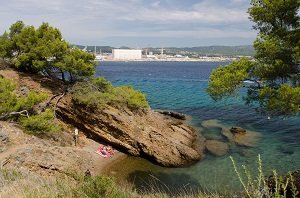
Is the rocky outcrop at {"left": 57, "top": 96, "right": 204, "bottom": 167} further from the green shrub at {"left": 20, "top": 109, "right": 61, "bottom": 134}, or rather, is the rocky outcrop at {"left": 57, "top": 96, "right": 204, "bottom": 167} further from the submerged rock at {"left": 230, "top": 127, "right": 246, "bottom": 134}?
the submerged rock at {"left": 230, "top": 127, "right": 246, "bottom": 134}

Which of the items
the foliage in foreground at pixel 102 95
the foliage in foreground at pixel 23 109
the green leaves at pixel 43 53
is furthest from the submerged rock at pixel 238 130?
the foliage in foreground at pixel 23 109

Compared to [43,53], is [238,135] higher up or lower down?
lower down

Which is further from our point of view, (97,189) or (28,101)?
(28,101)

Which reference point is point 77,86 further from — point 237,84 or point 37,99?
point 237,84

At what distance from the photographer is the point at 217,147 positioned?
28172 mm

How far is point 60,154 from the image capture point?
62.5 feet

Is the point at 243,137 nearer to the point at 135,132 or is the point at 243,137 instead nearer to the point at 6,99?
the point at 135,132

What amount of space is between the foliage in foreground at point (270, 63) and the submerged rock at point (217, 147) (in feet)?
45.8

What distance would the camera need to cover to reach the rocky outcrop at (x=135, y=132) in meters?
24.8

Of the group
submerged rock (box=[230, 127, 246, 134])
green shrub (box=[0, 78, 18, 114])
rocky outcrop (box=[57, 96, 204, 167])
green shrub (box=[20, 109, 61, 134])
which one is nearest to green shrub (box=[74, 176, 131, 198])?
green shrub (box=[20, 109, 61, 134])

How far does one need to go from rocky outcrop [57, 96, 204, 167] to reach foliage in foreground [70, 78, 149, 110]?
22.4 inches

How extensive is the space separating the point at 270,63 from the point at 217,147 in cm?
1627

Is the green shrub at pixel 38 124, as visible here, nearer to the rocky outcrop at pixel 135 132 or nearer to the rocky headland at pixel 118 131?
the rocky headland at pixel 118 131

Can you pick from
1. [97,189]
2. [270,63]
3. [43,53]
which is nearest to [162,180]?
[270,63]
